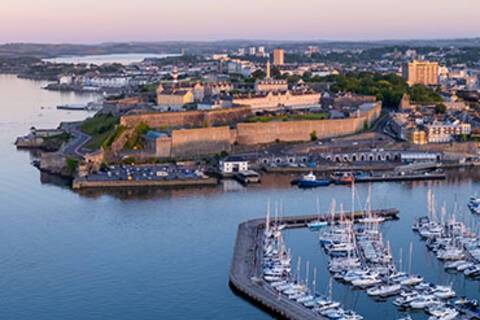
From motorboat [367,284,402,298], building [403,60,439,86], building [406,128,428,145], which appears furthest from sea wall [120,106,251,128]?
building [403,60,439,86]

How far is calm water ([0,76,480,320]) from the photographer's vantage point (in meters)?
6.12

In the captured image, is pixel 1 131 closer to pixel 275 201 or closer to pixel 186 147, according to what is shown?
pixel 186 147

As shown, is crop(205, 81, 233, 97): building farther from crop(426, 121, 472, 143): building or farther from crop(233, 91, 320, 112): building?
crop(426, 121, 472, 143): building

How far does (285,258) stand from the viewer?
6.79 meters

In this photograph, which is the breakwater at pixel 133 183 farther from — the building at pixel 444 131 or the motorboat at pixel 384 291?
the motorboat at pixel 384 291

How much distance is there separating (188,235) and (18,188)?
3008mm

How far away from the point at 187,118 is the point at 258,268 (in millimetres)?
7144

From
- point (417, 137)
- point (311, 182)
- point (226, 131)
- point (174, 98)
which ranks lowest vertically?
point (311, 182)

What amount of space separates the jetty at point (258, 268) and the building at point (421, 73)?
47.9 feet

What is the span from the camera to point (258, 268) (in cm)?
662

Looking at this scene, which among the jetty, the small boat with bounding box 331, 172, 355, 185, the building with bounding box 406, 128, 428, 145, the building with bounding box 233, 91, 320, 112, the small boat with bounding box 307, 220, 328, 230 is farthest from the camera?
the building with bounding box 233, 91, 320, 112

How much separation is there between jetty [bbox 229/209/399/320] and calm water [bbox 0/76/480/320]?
0.09 m

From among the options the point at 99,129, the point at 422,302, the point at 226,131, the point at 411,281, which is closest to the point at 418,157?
the point at 226,131

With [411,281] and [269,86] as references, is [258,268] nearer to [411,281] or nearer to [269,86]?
[411,281]
